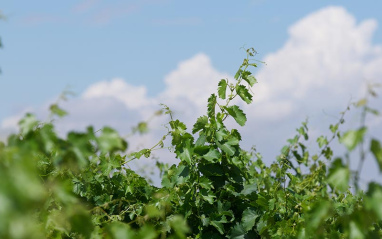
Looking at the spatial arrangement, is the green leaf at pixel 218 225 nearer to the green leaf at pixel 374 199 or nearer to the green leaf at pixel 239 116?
the green leaf at pixel 239 116

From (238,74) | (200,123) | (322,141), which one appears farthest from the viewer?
(322,141)

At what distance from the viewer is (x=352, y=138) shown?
77.2 inches

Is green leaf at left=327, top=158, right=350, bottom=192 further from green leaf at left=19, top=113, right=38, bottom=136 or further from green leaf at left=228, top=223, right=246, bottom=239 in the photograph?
green leaf at left=228, top=223, right=246, bottom=239

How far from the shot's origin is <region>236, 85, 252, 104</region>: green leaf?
4.43m

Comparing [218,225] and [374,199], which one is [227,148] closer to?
[218,225]

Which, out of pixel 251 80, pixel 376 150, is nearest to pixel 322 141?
pixel 251 80

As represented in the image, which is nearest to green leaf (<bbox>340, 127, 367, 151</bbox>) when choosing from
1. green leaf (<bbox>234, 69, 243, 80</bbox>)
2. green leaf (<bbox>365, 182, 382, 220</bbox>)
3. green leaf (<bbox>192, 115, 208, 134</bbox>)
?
green leaf (<bbox>365, 182, 382, 220</bbox>)

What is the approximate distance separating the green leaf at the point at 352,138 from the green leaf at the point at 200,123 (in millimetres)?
2283

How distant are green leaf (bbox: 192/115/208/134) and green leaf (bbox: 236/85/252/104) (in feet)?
1.11

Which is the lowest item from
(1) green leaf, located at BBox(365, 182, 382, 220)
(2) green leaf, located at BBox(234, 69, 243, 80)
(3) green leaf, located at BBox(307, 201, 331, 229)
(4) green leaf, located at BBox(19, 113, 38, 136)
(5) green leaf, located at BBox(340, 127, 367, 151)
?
(1) green leaf, located at BBox(365, 182, 382, 220)

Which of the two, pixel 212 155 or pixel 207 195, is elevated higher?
pixel 212 155

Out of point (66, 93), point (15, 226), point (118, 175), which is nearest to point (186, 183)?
point (118, 175)

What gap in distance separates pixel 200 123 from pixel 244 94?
16.2 inches

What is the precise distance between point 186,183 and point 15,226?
2693mm
